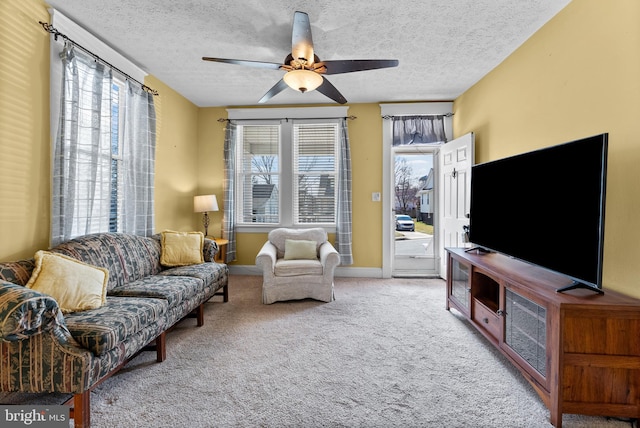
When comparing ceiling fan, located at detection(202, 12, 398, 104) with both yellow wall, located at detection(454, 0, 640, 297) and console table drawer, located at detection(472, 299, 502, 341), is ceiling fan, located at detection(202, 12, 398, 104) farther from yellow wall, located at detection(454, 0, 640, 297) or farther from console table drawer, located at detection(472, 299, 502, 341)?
console table drawer, located at detection(472, 299, 502, 341)

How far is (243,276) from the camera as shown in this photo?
4516 millimetres

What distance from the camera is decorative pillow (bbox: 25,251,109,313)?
1.78m

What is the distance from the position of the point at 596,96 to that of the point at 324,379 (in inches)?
103

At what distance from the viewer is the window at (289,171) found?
455 cm

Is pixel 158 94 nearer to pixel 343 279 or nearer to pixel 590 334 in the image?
pixel 343 279

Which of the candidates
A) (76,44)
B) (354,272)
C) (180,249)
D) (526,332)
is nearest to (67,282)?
(180,249)

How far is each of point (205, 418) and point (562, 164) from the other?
2.56 meters

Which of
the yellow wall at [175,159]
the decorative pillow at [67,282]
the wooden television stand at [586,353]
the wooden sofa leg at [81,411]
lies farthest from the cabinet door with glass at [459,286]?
the yellow wall at [175,159]

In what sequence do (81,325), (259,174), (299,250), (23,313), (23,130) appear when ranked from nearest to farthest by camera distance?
(23,313) → (81,325) → (23,130) → (299,250) → (259,174)

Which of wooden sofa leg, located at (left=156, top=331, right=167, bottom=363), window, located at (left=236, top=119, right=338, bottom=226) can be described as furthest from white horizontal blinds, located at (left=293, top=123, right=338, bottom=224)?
wooden sofa leg, located at (left=156, top=331, right=167, bottom=363)

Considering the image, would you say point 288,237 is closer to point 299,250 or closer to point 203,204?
point 299,250

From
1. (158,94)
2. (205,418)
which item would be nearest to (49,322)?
(205,418)

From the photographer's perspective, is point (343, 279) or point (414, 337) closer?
point (414, 337)

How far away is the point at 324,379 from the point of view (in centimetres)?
Answer: 190
